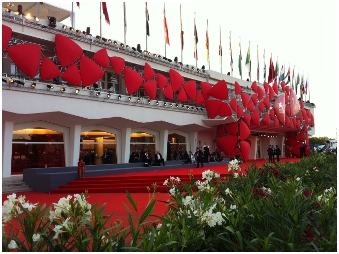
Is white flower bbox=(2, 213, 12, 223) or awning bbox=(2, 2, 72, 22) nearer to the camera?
white flower bbox=(2, 213, 12, 223)

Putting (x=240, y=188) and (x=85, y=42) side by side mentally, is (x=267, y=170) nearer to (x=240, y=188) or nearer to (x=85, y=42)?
(x=240, y=188)

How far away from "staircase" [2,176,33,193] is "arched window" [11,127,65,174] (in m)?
1.62

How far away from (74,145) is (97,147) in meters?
2.36

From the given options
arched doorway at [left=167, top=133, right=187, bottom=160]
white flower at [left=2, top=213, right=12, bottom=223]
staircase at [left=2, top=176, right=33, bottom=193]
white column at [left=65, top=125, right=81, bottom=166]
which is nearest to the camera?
white flower at [left=2, top=213, right=12, bottom=223]

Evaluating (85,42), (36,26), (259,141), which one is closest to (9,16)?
(36,26)

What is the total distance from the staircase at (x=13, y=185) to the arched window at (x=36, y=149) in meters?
1.62

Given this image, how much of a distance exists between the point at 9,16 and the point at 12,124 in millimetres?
5209

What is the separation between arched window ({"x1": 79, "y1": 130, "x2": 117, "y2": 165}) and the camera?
67.6 feet

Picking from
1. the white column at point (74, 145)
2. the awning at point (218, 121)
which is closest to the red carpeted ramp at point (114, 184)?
the white column at point (74, 145)

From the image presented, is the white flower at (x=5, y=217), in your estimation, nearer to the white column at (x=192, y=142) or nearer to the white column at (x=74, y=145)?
the white column at (x=74, y=145)

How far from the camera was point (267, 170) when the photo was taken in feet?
29.3

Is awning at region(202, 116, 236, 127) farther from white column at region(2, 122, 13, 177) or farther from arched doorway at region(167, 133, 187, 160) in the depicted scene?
white column at region(2, 122, 13, 177)

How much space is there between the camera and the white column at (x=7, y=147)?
1614 cm

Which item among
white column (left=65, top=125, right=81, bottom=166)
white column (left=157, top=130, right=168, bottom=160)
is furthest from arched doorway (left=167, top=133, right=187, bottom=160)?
white column (left=65, top=125, right=81, bottom=166)
